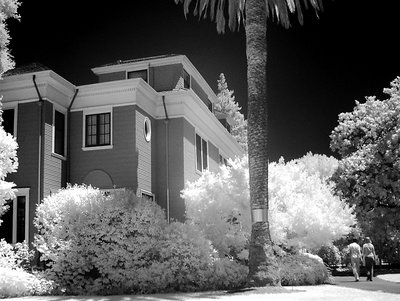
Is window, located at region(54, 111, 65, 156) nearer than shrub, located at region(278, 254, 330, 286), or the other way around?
shrub, located at region(278, 254, 330, 286)

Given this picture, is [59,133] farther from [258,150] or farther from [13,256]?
[258,150]

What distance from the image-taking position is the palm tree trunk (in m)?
16.6

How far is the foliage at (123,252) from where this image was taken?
17.3 m

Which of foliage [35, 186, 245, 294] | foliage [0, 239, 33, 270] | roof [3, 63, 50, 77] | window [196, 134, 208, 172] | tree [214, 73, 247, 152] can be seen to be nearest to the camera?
foliage [35, 186, 245, 294]

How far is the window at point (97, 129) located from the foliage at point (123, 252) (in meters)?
5.44

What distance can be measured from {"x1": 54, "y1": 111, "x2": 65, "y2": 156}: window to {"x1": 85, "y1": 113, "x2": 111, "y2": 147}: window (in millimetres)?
1026

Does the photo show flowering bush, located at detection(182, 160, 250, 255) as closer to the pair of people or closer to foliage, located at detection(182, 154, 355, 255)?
foliage, located at detection(182, 154, 355, 255)

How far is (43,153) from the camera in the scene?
21.6m

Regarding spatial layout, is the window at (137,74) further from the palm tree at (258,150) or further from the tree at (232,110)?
the tree at (232,110)

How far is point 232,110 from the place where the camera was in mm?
61250

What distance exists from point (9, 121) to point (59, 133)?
208cm

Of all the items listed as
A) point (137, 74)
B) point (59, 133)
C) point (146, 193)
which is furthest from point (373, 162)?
point (59, 133)

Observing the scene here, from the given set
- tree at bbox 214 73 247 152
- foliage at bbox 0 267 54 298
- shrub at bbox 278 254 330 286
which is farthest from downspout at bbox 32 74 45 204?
tree at bbox 214 73 247 152

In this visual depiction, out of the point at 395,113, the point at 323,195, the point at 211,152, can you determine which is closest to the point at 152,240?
the point at 323,195
